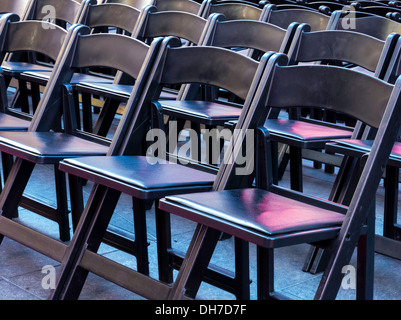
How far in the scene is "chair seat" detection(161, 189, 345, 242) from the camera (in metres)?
1.88

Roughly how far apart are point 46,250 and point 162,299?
62 centimetres

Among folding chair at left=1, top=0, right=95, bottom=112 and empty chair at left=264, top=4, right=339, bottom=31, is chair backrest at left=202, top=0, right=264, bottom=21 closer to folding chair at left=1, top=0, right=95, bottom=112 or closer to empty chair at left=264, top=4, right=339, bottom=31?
empty chair at left=264, top=4, right=339, bottom=31

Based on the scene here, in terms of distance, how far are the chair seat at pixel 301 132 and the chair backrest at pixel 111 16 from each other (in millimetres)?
1510

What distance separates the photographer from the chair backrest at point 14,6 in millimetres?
5191

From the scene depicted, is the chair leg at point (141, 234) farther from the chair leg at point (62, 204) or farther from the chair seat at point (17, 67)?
the chair seat at point (17, 67)

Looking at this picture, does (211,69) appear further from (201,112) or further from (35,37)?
(35,37)

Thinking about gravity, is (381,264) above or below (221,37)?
below

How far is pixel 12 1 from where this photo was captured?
208 inches

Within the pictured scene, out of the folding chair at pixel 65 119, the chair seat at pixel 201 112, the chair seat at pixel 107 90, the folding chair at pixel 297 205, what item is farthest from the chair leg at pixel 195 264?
the chair seat at pixel 107 90

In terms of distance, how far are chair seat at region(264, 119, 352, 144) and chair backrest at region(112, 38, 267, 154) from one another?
1.41 ft

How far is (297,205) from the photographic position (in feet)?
7.11

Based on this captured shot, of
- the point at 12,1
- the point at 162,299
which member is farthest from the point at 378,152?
the point at 12,1

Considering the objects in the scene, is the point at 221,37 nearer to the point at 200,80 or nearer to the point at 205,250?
the point at 200,80
